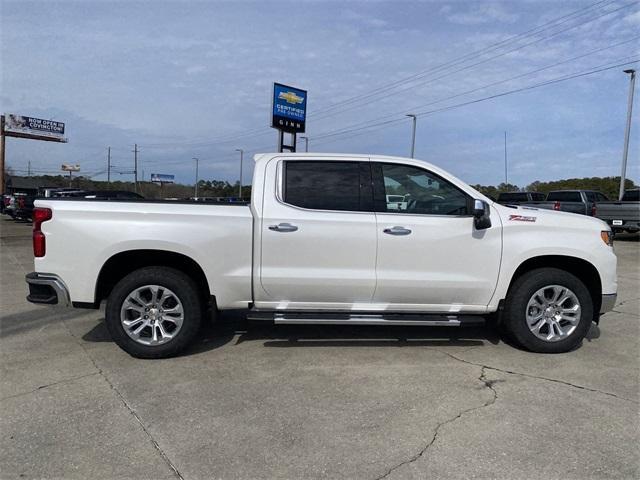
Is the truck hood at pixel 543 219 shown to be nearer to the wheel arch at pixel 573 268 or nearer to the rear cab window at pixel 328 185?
the wheel arch at pixel 573 268

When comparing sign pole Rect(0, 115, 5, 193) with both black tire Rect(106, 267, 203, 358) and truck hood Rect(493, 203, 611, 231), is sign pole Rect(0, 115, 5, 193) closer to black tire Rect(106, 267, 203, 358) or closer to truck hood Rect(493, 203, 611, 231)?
black tire Rect(106, 267, 203, 358)

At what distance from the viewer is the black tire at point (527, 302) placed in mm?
4844

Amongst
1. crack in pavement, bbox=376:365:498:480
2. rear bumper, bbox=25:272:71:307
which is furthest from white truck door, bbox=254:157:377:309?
rear bumper, bbox=25:272:71:307

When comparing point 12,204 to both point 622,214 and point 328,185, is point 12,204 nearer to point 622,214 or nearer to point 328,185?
point 328,185

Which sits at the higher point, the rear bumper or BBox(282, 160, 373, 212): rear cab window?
BBox(282, 160, 373, 212): rear cab window

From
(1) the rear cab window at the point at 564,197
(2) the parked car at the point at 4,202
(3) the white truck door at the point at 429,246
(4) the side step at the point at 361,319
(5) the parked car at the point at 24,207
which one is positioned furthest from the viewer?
(2) the parked car at the point at 4,202

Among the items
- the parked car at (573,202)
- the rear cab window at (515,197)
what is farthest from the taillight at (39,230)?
the rear cab window at (515,197)

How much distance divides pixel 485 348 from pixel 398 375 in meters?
1.33

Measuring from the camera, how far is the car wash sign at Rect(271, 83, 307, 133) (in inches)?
914

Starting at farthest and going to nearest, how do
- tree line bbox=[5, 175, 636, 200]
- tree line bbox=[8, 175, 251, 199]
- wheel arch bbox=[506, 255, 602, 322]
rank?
tree line bbox=[8, 175, 251, 199]
tree line bbox=[5, 175, 636, 200]
wheel arch bbox=[506, 255, 602, 322]

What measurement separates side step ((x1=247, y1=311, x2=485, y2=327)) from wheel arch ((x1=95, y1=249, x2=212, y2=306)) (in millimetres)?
640

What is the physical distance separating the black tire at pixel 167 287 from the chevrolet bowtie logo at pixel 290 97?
65.9ft

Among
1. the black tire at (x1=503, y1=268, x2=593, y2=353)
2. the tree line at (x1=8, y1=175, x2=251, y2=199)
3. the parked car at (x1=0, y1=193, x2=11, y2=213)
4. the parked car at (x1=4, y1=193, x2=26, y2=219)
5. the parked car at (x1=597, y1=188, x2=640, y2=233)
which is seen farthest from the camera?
the tree line at (x1=8, y1=175, x2=251, y2=199)

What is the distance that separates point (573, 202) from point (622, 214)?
1905 mm
